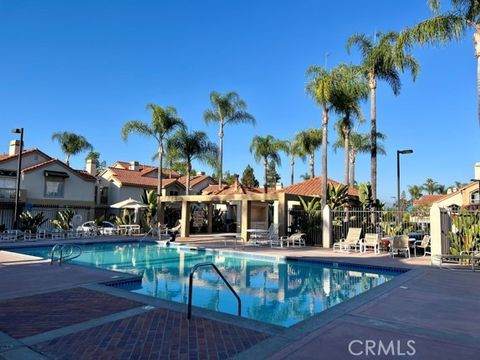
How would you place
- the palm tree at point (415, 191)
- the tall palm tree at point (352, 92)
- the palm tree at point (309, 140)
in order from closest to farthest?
the tall palm tree at point (352, 92), the palm tree at point (309, 140), the palm tree at point (415, 191)

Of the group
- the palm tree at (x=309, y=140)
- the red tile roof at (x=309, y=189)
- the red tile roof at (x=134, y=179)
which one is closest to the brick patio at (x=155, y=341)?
the red tile roof at (x=309, y=189)

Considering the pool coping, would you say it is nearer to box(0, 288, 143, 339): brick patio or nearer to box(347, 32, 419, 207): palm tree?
box(0, 288, 143, 339): brick patio

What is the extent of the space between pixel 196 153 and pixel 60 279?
22808mm

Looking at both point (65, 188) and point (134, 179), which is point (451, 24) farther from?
point (134, 179)

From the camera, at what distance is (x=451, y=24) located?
16891 millimetres

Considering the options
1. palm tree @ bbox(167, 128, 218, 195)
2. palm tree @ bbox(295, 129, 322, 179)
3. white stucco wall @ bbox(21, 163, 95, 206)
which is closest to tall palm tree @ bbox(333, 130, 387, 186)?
palm tree @ bbox(295, 129, 322, 179)

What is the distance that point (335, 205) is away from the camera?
23594 mm

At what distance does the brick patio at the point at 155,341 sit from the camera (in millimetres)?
4836

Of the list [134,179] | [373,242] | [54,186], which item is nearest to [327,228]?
[373,242]

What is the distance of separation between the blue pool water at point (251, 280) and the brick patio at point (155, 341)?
101 inches

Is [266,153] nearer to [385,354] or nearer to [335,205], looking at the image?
[335,205]

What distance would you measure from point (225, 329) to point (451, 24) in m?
17.2

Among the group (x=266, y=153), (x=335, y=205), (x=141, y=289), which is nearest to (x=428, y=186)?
(x=266, y=153)

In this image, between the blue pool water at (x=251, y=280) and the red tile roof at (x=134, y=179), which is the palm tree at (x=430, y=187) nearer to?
the red tile roof at (x=134, y=179)
